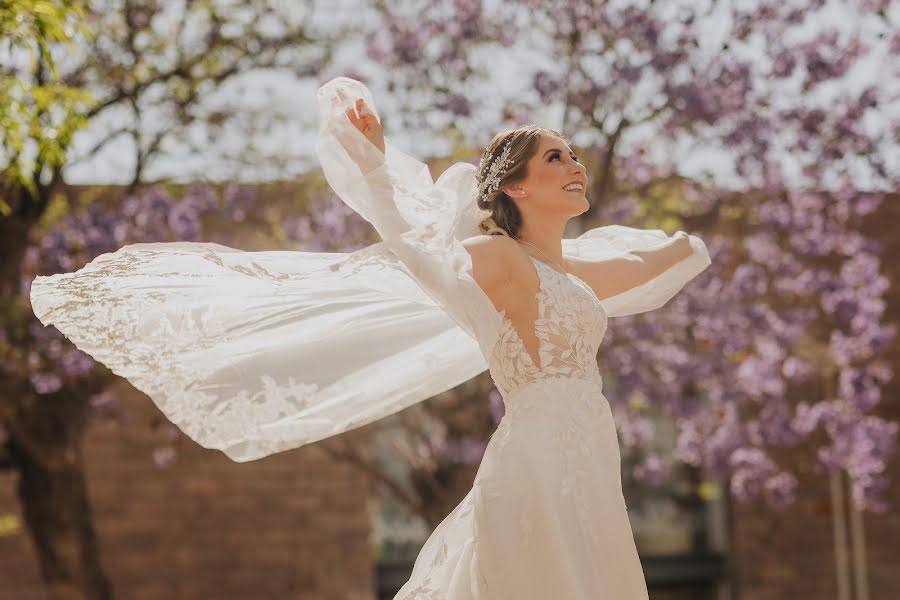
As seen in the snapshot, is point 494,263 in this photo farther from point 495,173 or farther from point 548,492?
point 548,492

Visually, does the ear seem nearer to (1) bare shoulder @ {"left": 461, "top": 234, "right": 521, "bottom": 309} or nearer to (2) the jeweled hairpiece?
(2) the jeweled hairpiece

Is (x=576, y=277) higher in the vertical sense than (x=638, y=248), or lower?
lower

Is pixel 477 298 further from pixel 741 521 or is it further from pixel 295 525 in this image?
pixel 741 521

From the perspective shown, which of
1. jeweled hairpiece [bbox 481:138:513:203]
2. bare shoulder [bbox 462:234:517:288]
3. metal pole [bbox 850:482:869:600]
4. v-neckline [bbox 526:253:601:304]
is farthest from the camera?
metal pole [bbox 850:482:869:600]

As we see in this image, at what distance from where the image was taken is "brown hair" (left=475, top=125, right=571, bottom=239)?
11.3 feet

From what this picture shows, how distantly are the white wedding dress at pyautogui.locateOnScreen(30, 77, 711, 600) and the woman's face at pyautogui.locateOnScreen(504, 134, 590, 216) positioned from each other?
161mm

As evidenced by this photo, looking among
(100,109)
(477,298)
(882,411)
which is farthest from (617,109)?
(882,411)

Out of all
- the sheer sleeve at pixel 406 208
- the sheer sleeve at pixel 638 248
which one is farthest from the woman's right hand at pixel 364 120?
the sheer sleeve at pixel 638 248

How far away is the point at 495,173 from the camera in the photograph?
11.4ft

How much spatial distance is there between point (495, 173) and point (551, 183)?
167 mm

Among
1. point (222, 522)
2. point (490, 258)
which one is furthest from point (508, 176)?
point (222, 522)

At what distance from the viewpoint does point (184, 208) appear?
343 inches

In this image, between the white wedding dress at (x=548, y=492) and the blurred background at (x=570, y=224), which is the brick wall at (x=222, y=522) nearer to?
the blurred background at (x=570, y=224)

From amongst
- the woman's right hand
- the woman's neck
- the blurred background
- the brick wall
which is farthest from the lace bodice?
the brick wall
